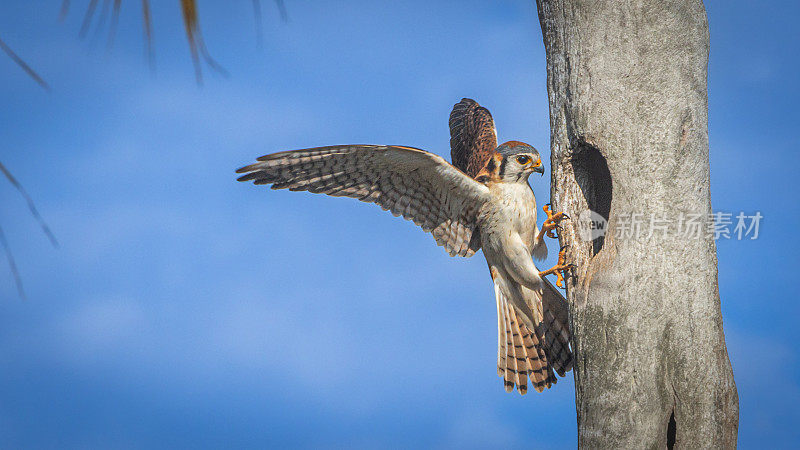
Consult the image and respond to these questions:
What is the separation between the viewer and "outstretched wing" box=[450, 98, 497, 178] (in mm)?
5273

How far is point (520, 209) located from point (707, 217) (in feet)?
3.63

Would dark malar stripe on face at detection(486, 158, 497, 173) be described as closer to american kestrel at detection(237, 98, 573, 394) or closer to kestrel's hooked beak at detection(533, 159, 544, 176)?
american kestrel at detection(237, 98, 573, 394)

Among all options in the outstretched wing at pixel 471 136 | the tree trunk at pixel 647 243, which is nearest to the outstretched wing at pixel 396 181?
the outstretched wing at pixel 471 136

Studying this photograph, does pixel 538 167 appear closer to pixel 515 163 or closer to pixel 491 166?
pixel 515 163

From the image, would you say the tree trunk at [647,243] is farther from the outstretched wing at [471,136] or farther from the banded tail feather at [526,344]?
the outstretched wing at [471,136]

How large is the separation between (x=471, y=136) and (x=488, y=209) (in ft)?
4.10

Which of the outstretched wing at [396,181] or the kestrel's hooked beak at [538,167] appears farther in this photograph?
the kestrel's hooked beak at [538,167]

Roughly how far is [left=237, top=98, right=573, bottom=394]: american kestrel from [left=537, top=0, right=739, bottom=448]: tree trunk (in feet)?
1.63

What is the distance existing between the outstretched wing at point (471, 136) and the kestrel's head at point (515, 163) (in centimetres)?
59

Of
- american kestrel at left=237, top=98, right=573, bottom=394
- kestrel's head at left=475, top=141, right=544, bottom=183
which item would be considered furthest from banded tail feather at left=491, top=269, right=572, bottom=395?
kestrel's head at left=475, top=141, right=544, bottom=183

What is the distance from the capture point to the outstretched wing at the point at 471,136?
5.27m

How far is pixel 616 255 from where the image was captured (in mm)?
3658

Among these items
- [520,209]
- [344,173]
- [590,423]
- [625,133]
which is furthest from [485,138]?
[590,423]

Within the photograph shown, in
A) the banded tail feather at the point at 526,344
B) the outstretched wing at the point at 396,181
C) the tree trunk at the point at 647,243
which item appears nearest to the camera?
the tree trunk at the point at 647,243
